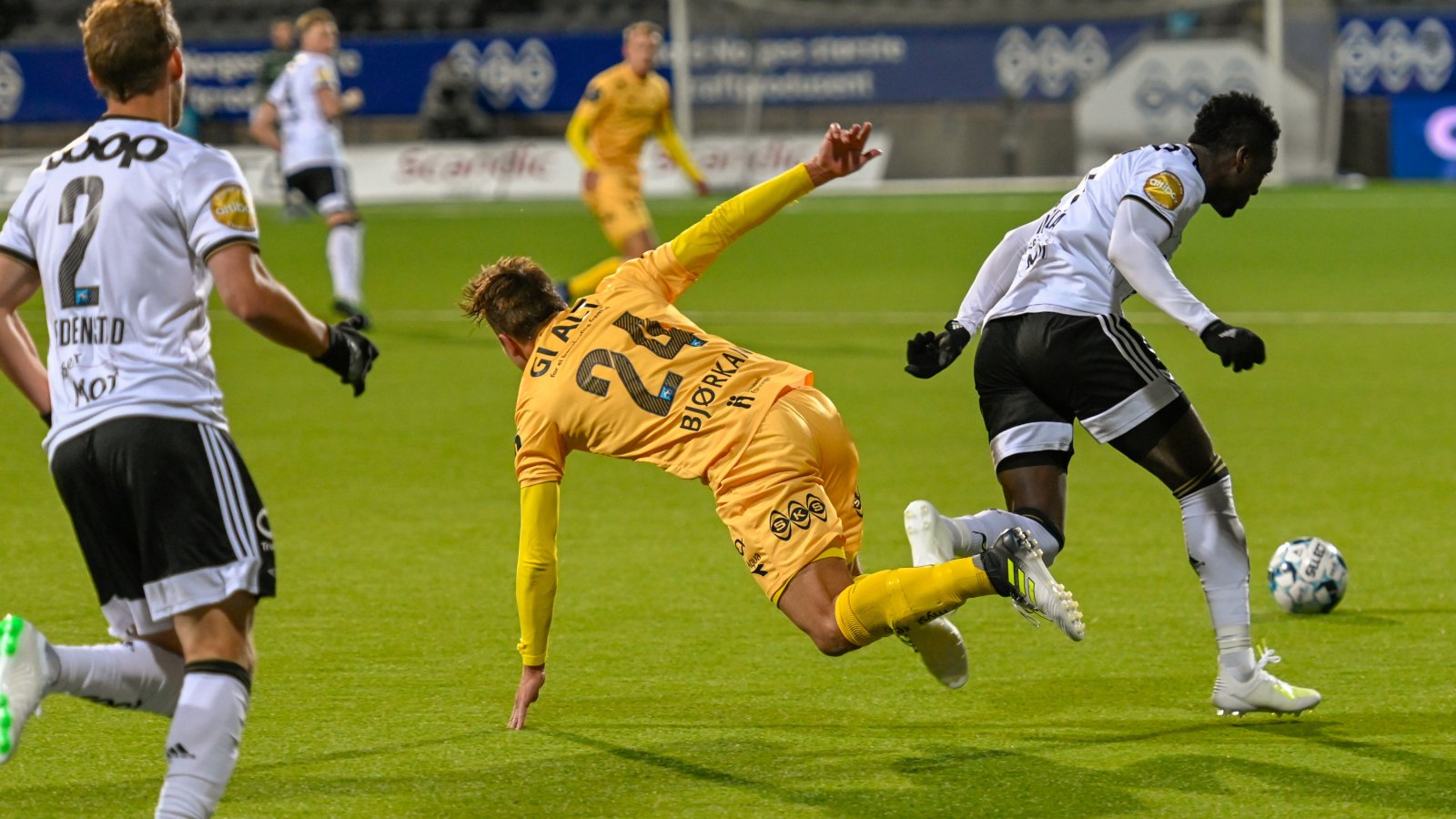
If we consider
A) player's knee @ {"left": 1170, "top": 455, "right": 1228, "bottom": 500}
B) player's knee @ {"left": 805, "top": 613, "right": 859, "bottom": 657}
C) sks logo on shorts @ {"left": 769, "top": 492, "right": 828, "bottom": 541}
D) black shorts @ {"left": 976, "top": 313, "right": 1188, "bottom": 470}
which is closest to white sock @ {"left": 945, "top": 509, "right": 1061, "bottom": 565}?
black shorts @ {"left": 976, "top": 313, "right": 1188, "bottom": 470}

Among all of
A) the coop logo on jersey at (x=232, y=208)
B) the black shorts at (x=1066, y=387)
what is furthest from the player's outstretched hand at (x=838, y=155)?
the coop logo on jersey at (x=232, y=208)

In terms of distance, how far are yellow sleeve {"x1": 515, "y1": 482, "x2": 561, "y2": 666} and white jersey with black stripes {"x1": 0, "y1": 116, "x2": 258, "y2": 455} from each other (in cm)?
129

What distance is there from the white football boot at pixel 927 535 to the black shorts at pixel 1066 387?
0.36 m

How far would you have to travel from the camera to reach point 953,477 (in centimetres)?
920

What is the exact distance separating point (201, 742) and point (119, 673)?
0.42 metres

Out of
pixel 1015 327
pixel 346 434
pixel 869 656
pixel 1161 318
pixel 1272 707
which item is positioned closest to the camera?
pixel 1272 707

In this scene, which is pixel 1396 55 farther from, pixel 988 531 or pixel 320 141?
pixel 988 531

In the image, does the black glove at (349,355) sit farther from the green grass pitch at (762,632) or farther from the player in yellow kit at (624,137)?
the player in yellow kit at (624,137)

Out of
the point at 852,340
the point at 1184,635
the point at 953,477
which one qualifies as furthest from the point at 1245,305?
the point at 1184,635

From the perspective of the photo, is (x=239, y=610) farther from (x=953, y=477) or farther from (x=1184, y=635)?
(x=953, y=477)

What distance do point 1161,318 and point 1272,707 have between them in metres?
10.3

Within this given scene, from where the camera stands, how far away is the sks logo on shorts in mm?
4996

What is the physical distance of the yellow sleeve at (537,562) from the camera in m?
5.02

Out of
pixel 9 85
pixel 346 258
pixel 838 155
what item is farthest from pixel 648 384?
pixel 9 85
